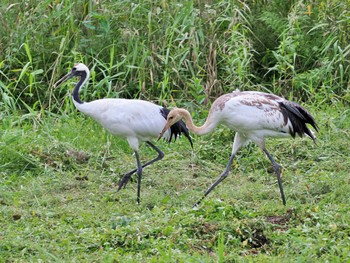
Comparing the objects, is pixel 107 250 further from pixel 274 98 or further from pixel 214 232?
pixel 274 98

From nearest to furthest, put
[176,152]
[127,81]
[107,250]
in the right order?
[107,250] → [176,152] → [127,81]

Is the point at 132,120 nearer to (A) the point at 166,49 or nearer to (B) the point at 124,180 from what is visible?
(B) the point at 124,180

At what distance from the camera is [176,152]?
9055 millimetres

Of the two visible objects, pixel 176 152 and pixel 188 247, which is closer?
pixel 188 247

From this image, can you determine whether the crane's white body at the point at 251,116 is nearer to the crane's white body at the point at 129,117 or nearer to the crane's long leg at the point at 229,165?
the crane's long leg at the point at 229,165

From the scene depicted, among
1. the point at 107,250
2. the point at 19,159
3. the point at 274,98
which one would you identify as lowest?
the point at 19,159

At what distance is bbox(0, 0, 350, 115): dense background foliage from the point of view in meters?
10.0

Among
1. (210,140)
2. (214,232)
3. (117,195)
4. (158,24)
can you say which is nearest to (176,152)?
(210,140)

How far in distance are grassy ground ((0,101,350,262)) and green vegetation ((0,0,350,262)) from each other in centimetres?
1

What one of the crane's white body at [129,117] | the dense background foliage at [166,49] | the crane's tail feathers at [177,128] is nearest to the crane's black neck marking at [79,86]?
the crane's white body at [129,117]

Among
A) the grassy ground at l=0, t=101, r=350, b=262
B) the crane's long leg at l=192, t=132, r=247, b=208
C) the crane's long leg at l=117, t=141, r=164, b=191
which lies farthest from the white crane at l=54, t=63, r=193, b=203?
the crane's long leg at l=192, t=132, r=247, b=208

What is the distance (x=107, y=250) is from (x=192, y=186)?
2.33 m

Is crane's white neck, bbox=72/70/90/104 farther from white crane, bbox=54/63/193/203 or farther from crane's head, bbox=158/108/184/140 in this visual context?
crane's head, bbox=158/108/184/140

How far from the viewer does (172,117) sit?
25.6 feet
